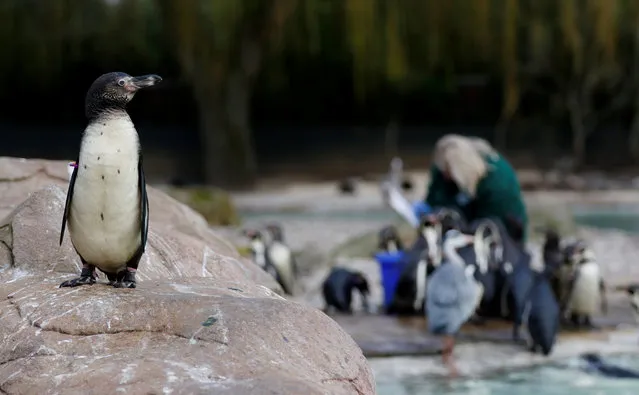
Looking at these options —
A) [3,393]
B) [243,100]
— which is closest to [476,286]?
[3,393]

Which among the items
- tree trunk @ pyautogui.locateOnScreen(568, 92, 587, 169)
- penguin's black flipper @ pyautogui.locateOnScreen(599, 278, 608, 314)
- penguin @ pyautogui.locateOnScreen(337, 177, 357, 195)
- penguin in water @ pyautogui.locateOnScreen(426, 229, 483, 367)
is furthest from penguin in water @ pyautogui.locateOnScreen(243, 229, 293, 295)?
tree trunk @ pyautogui.locateOnScreen(568, 92, 587, 169)

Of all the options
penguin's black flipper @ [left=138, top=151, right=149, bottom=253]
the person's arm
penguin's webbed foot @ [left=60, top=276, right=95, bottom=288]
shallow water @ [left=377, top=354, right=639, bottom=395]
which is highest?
penguin's black flipper @ [left=138, top=151, right=149, bottom=253]

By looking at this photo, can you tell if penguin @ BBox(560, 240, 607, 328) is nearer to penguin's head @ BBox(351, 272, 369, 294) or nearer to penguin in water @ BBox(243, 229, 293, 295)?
penguin's head @ BBox(351, 272, 369, 294)

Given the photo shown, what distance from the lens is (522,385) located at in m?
5.13

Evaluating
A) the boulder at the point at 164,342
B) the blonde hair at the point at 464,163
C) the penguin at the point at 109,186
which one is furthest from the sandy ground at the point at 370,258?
the penguin at the point at 109,186

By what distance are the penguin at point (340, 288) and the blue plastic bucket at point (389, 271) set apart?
177 mm

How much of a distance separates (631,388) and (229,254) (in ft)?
7.30

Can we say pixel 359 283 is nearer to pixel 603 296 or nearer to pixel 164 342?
pixel 603 296

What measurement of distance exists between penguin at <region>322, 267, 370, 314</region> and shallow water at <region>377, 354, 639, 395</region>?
1620mm

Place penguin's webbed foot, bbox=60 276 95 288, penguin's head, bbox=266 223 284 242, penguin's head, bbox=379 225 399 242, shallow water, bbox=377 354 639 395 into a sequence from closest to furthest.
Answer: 1. penguin's webbed foot, bbox=60 276 95 288
2. shallow water, bbox=377 354 639 395
3. penguin's head, bbox=379 225 399 242
4. penguin's head, bbox=266 223 284 242

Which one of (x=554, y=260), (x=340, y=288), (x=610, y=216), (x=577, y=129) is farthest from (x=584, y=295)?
(x=577, y=129)

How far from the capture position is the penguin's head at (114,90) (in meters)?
2.75

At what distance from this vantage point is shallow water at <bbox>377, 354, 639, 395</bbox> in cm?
501

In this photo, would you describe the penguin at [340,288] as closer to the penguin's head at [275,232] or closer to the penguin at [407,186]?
the penguin's head at [275,232]
